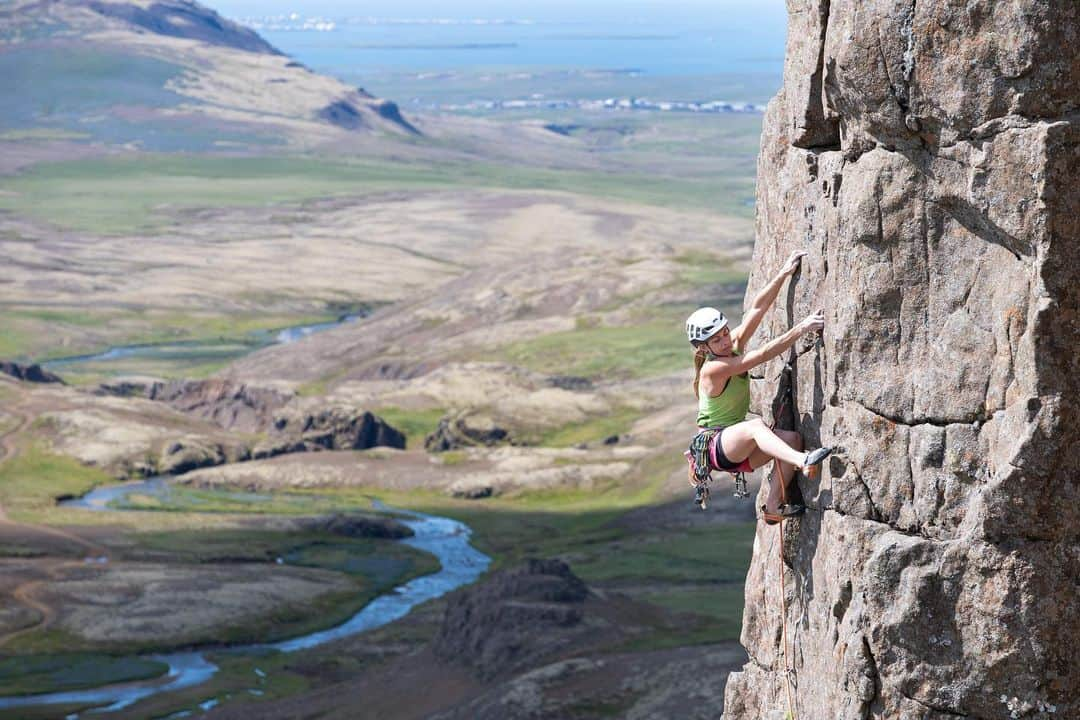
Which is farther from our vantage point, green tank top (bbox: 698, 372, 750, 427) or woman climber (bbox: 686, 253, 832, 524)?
green tank top (bbox: 698, 372, 750, 427)

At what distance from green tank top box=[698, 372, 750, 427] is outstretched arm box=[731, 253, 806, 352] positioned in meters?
0.57

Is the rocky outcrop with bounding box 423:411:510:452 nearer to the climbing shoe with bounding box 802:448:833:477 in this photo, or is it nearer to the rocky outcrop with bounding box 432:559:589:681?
the rocky outcrop with bounding box 432:559:589:681

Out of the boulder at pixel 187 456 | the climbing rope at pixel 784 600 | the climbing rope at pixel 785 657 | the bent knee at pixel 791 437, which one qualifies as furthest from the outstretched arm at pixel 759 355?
the boulder at pixel 187 456

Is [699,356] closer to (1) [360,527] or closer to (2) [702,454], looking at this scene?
(2) [702,454]

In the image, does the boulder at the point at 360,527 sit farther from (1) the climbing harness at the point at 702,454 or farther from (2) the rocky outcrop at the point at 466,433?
(1) the climbing harness at the point at 702,454

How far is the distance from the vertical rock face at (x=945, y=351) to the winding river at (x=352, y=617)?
3025 inches

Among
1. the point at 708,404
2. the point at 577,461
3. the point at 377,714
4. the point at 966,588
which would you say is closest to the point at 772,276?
the point at 708,404

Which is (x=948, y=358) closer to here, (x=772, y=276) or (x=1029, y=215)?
(x=1029, y=215)

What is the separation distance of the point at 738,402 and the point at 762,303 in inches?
59.6

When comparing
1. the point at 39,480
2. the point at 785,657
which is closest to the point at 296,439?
the point at 39,480

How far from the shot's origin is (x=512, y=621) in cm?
9019

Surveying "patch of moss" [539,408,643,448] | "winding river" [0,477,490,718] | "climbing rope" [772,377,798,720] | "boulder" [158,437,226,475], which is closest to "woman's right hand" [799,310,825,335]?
"climbing rope" [772,377,798,720]

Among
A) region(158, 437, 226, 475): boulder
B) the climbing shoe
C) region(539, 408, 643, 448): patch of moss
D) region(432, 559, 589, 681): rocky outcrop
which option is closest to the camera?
the climbing shoe

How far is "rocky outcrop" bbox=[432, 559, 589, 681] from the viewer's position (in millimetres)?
86125
